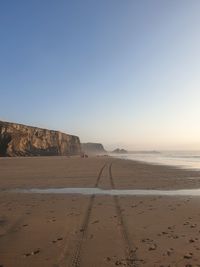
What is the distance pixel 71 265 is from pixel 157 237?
232 cm

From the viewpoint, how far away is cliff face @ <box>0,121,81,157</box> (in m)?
65.2

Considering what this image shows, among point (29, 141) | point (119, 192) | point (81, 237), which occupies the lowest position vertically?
point (81, 237)

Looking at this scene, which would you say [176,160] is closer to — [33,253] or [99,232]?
[99,232]

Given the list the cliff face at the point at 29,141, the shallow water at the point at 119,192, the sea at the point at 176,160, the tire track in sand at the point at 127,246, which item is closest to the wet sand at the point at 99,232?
the tire track in sand at the point at 127,246

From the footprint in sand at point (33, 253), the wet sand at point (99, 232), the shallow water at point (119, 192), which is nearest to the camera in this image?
the wet sand at point (99, 232)

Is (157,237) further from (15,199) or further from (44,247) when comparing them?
(15,199)

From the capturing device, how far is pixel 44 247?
264 inches

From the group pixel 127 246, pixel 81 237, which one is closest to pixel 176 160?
pixel 81 237

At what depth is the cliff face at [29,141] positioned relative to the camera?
214 feet

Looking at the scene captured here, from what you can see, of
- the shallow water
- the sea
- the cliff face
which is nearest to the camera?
the shallow water

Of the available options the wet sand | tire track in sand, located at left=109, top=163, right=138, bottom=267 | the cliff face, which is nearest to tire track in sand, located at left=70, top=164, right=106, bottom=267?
the wet sand

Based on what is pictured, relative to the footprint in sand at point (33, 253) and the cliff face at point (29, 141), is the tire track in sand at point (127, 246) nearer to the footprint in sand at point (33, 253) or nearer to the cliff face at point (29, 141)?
the footprint in sand at point (33, 253)

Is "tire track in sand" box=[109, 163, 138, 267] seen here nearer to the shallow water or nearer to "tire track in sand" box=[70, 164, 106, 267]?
"tire track in sand" box=[70, 164, 106, 267]

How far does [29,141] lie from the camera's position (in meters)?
76.6
